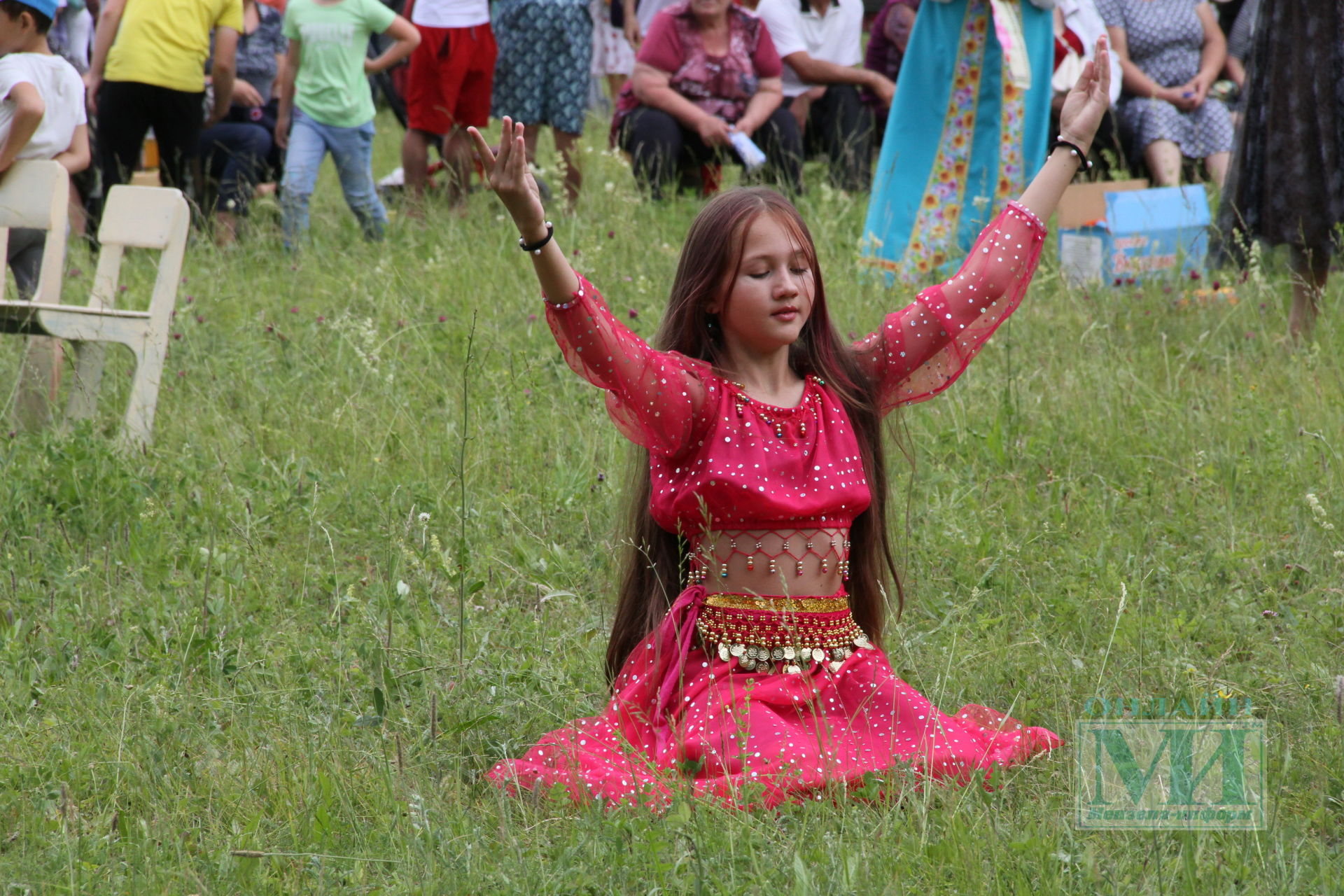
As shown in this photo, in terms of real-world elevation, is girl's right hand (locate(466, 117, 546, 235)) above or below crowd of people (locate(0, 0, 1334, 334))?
above

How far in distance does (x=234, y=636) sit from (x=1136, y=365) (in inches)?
118

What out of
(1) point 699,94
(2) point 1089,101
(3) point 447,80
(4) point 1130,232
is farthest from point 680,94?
(2) point 1089,101

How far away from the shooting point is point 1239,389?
429cm

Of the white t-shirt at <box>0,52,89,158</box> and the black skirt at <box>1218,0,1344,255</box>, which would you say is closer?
the black skirt at <box>1218,0,1344,255</box>

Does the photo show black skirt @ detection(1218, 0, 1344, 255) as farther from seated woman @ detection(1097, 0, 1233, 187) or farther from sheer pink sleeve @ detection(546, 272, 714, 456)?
sheer pink sleeve @ detection(546, 272, 714, 456)

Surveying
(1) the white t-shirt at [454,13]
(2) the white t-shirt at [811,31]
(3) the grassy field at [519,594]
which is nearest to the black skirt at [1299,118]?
(3) the grassy field at [519,594]

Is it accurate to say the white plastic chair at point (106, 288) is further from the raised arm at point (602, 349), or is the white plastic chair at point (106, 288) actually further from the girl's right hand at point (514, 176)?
the girl's right hand at point (514, 176)

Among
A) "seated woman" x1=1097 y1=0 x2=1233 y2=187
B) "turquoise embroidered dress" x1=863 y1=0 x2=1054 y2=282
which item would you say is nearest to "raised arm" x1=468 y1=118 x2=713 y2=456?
"turquoise embroidered dress" x1=863 y1=0 x2=1054 y2=282

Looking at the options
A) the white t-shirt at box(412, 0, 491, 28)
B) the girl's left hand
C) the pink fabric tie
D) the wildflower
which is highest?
the girl's left hand

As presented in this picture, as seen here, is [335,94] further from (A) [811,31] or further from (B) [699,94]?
(A) [811,31]

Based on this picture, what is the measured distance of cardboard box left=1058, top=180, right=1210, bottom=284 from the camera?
5.62 m

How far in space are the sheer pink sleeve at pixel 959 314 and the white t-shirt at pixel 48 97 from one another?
11.8 feet

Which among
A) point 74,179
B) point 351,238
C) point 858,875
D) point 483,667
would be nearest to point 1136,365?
point 483,667

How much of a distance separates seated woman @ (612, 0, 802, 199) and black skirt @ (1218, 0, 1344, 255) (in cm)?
258
